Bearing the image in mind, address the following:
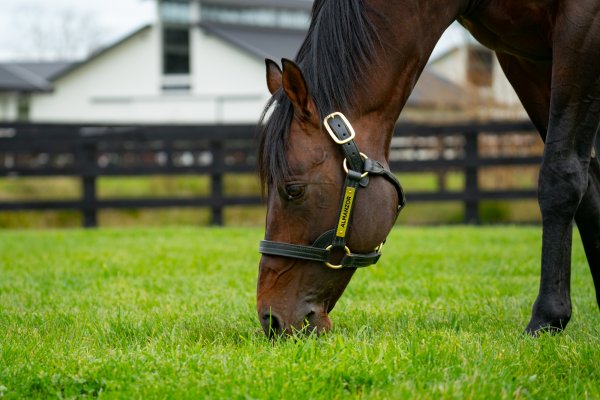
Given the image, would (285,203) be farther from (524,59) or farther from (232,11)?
(232,11)

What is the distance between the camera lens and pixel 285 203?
2.89 m

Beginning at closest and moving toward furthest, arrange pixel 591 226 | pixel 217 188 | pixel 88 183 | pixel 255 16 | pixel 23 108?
pixel 591 226, pixel 88 183, pixel 217 188, pixel 255 16, pixel 23 108

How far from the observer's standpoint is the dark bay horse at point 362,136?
2865mm

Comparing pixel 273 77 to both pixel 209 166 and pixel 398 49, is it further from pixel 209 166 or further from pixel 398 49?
pixel 209 166

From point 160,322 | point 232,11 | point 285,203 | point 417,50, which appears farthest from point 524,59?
point 232,11

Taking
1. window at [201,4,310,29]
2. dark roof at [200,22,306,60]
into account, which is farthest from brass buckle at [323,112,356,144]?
window at [201,4,310,29]

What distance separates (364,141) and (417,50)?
42 cm

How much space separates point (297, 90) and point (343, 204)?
17.0 inches

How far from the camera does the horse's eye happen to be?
2.86m

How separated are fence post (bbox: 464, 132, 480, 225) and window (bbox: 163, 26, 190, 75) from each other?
806 inches

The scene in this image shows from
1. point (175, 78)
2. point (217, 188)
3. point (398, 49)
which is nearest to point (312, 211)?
point (398, 49)

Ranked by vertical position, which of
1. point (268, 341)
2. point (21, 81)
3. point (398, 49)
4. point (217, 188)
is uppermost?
point (21, 81)

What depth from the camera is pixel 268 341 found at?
284 centimetres

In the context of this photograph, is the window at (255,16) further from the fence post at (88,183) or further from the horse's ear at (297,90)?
the horse's ear at (297,90)
